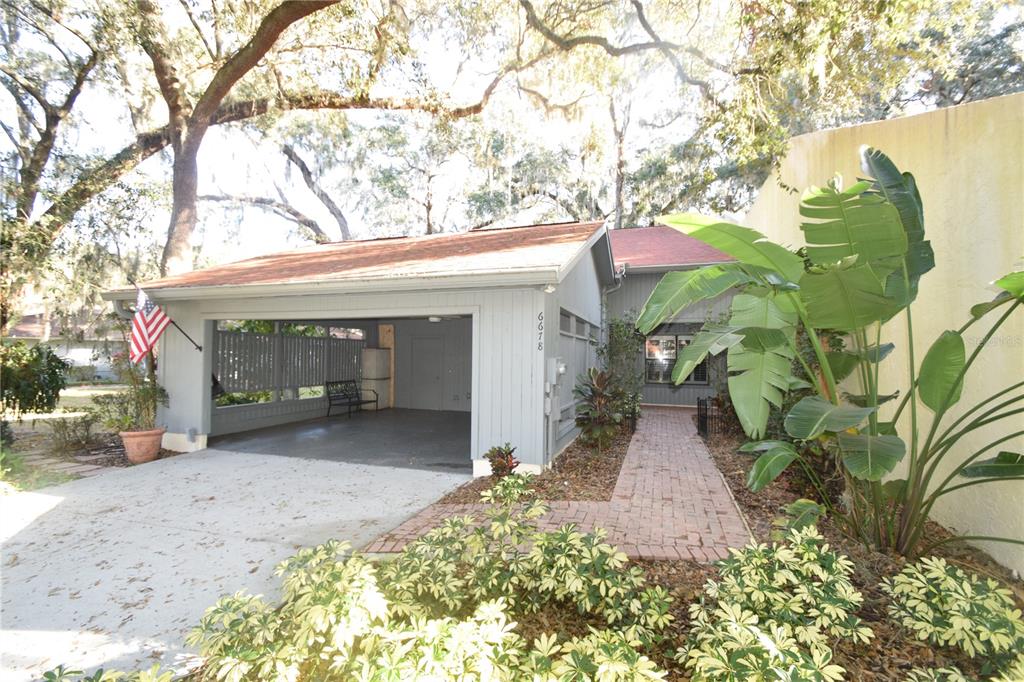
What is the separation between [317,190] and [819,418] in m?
24.6

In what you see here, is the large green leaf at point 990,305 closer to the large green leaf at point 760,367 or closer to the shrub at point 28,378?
the large green leaf at point 760,367

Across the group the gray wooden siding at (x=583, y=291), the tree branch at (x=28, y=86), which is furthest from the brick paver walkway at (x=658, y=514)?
the tree branch at (x=28, y=86)

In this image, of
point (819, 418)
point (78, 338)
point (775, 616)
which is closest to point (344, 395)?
A: point (78, 338)

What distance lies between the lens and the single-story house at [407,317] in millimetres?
6535

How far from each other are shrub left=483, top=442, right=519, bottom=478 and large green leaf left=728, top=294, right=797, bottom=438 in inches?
127

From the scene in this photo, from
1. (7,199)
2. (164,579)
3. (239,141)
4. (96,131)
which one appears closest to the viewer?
(164,579)

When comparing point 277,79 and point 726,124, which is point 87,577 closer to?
point 726,124

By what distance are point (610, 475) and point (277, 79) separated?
11.2 meters

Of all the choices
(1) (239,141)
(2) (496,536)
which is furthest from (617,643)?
(1) (239,141)

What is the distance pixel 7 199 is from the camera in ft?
31.0

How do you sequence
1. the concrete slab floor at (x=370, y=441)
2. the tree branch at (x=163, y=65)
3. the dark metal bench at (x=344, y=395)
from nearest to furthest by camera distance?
the concrete slab floor at (x=370, y=441) → the tree branch at (x=163, y=65) → the dark metal bench at (x=344, y=395)

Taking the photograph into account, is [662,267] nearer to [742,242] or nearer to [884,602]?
[742,242]

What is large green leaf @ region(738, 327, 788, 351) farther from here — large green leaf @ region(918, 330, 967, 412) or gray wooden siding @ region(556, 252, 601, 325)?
gray wooden siding @ region(556, 252, 601, 325)

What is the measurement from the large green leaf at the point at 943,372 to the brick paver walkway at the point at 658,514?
1.90 metres
